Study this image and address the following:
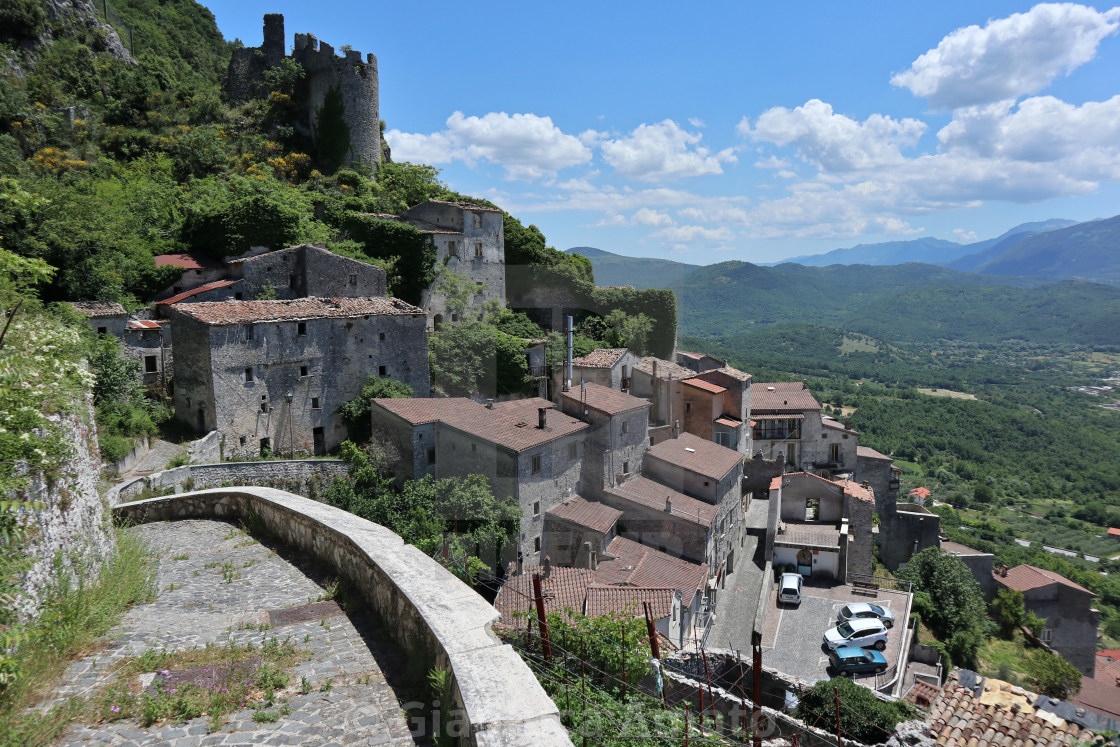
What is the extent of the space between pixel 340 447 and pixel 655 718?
2059cm

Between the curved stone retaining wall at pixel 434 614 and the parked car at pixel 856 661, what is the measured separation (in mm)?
19572

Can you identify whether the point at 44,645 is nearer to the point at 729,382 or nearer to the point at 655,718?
the point at 655,718

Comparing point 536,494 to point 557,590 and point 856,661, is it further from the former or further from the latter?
point 856,661

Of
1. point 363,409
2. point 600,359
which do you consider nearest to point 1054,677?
point 600,359

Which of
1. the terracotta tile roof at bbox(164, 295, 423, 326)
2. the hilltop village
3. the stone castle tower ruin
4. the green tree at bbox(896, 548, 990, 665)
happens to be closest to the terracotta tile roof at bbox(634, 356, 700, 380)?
the hilltop village

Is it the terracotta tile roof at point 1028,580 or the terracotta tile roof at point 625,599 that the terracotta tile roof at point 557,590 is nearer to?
the terracotta tile roof at point 625,599

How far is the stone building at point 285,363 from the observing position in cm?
2261

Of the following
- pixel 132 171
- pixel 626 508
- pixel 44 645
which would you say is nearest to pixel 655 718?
pixel 44 645

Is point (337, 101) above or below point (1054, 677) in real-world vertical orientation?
above

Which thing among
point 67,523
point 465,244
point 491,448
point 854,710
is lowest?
point 854,710

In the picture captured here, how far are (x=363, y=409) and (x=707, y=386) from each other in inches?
732

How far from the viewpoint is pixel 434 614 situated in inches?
234

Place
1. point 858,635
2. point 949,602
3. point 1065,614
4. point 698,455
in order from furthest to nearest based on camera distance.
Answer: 1. point 1065,614
2. point 949,602
3. point 698,455
4. point 858,635

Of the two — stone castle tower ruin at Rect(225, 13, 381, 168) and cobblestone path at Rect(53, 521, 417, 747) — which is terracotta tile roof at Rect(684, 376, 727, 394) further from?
cobblestone path at Rect(53, 521, 417, 747)
